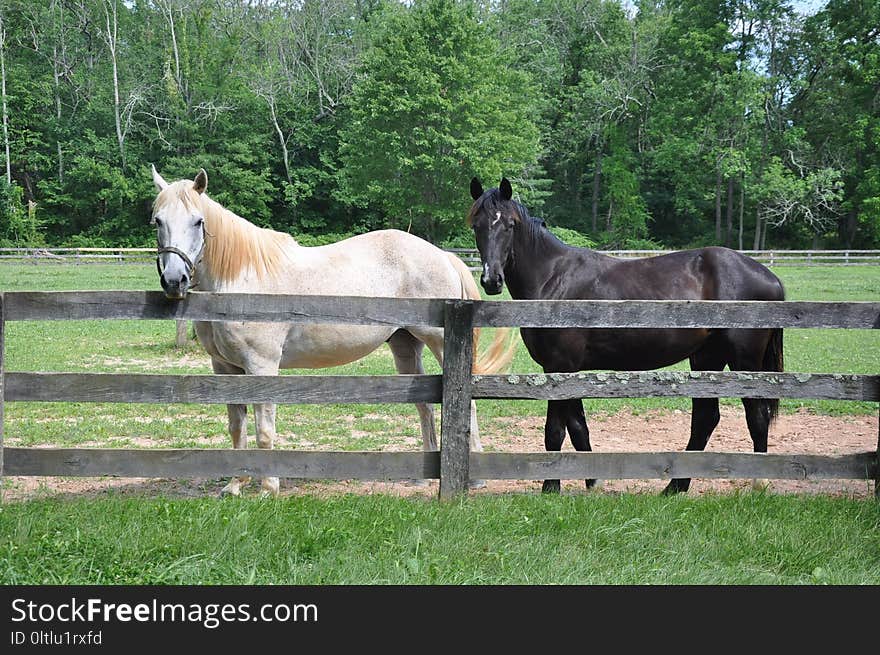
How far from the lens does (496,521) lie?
13.6ft

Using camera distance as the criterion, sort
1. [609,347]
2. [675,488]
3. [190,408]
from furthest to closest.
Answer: [190,408] → [609,347] → [675,488]

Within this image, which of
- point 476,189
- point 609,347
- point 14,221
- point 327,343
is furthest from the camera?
point 14,221

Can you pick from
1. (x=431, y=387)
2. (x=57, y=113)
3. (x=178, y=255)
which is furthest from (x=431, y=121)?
(x=431, y=387)

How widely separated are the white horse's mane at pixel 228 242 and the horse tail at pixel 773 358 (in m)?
3.77

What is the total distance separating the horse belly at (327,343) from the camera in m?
5.88

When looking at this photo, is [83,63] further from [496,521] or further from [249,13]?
[496,521]

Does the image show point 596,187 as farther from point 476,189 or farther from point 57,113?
point 476,189

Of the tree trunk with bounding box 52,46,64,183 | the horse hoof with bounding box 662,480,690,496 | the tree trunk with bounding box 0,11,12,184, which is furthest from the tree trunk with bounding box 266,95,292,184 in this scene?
the horse hoof with bounding box 662,480,690,496

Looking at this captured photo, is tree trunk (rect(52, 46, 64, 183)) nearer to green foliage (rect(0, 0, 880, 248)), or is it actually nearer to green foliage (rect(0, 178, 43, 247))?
green foliage (rect(0, 0, 880, 248))

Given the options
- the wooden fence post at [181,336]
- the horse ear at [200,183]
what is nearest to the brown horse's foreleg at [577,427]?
the horse ear at [200,183]

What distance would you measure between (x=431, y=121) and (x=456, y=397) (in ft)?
124

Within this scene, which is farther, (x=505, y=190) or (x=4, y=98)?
(x=4, y=98)

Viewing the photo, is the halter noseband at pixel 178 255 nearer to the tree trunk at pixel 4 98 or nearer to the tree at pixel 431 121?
the tree at pixel 431 121

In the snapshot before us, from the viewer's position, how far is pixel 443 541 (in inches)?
149
